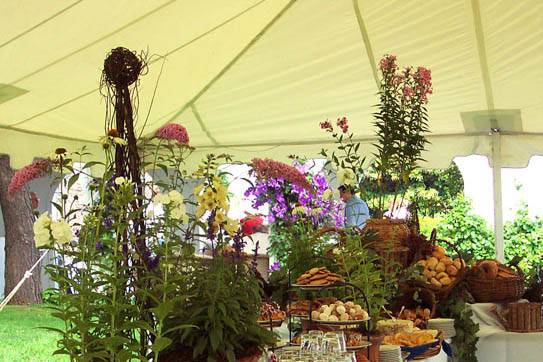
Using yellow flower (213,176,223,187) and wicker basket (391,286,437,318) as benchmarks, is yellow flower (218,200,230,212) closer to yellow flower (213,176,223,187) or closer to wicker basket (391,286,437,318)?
yellow flower (213,176,223,187)

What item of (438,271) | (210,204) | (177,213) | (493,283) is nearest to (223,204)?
(210,204)

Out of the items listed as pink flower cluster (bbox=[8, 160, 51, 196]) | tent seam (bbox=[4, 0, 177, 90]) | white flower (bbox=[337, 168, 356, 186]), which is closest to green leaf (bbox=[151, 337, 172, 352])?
pink flower cluster (bbox=[8, 160, 51, 196])

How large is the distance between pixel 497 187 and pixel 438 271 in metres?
3.20

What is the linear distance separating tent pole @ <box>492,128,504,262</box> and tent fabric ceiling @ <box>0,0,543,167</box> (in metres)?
0.06

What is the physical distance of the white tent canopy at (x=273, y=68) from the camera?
15.0ft

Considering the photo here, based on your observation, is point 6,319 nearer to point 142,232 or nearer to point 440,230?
point 440,230

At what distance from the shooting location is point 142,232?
1872mm

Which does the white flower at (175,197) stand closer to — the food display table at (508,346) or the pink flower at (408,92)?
the pink flower at (408,92)

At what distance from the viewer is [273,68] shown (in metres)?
6.03

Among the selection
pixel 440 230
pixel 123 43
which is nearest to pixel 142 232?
pixel 123 43

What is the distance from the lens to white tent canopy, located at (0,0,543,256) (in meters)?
4.59

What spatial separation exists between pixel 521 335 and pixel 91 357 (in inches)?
117

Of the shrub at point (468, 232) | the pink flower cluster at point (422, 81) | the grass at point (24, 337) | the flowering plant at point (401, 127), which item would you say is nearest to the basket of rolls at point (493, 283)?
the flowering plant at point (401, 127)

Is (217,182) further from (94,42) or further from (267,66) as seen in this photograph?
(267,66)
